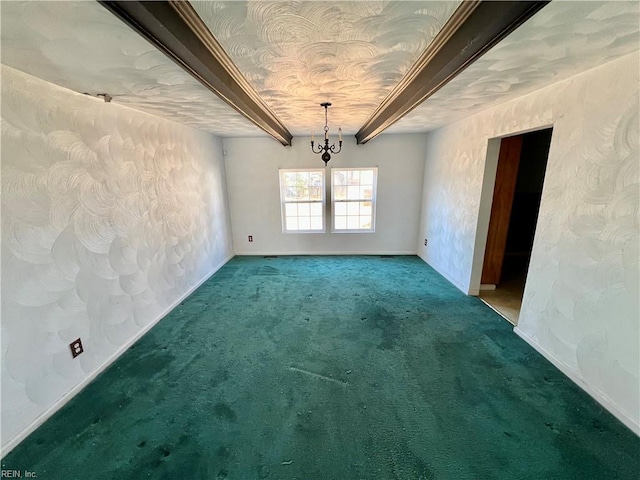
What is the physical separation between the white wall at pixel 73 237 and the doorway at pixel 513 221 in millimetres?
3795

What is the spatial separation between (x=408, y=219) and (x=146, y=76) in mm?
4298

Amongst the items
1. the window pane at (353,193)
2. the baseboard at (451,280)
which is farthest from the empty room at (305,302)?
the window pane at (353,193)

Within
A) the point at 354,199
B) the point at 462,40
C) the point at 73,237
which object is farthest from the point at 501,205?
the point at 73,237

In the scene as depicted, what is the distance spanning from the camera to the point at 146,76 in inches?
66.9

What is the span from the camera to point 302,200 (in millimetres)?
4906

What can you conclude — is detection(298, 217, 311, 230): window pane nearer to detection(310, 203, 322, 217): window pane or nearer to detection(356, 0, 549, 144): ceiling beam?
detection(310, 203, 322, 217): window pane

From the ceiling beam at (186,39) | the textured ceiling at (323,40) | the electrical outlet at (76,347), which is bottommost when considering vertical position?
the electrical outlet at (76,347)

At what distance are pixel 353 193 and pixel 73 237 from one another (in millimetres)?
3925

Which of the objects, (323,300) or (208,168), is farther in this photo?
(208,168)

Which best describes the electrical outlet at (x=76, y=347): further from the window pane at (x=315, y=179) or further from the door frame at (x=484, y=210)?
the door frame at (x=484, y=210)

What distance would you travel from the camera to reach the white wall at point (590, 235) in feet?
5.08

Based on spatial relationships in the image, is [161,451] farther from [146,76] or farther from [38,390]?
[146,76]

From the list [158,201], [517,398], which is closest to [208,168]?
[158,201]

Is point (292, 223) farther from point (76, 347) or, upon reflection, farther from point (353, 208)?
point (76, 347)
